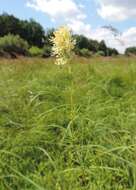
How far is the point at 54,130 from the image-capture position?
356cm

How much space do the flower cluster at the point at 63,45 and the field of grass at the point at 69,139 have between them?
2.9 inches

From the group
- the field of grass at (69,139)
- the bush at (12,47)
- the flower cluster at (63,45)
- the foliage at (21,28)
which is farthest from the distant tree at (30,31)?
the flower cluster at (63,45)

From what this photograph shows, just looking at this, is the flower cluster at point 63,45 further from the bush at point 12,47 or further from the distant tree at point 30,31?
the distant tree at point 30,31

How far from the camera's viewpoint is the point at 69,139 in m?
3.23

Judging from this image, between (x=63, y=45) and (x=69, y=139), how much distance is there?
614mm

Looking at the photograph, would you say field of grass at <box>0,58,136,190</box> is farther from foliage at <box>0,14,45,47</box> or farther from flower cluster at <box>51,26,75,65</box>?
foliage at <box>0,14,45,47</box>

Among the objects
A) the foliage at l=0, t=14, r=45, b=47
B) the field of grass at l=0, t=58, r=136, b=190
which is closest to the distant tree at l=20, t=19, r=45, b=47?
the foliage at l=0, t=14, r=45, b=47

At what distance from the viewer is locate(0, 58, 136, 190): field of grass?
2752 mm

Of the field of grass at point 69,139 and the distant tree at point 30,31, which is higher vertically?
the field of grass at point 69,139

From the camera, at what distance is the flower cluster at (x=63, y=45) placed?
9.96 ft

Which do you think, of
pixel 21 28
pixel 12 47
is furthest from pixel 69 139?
pixel 21 28

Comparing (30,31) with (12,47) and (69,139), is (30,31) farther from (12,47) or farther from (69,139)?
(69,139)

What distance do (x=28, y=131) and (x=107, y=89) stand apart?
66.0 inches

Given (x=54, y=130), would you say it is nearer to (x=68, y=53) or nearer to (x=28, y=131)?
(x=28, y=131)
